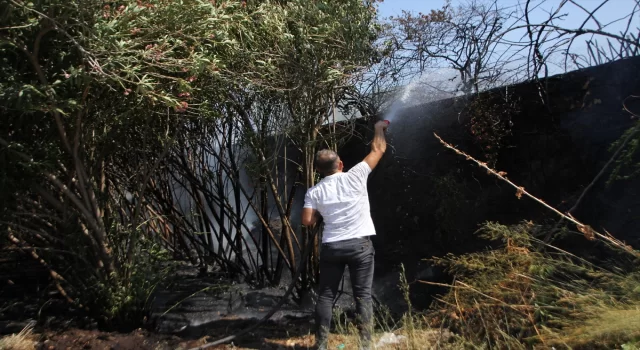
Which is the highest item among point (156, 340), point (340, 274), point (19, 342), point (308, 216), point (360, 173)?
point (360, 173)

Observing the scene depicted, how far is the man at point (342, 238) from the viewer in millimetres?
3738

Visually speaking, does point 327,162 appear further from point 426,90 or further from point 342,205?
point 426,90

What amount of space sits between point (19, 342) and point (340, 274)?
2470 millimetres

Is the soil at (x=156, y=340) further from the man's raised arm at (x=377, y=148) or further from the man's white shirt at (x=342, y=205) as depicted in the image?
the man's raised arm at (x=377, y=148)

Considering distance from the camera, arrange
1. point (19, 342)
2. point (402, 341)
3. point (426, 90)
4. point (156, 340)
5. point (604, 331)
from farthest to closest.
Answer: point (426, 90)
point (156, 340)
point (19, 342)
point (402, 341)
point (604, 331)

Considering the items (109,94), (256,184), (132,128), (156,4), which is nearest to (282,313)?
(256,184)

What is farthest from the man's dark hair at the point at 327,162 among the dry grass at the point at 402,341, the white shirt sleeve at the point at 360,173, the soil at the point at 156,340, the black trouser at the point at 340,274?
the soil at the point at 156,340

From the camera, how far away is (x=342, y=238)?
374 cm

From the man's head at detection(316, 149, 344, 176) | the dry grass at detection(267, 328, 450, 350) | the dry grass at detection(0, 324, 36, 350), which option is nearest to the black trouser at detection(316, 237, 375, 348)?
the dry grass at detection(267, 328, 450, 350)

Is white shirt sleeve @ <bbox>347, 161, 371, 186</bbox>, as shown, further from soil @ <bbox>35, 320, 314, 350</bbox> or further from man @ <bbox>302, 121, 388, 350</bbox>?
soil @ <bbox>35, 320, 314, 350</bbox>

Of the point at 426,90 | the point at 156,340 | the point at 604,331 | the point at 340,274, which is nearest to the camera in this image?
the point at 604,331

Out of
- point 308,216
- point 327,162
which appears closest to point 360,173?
point 327,162

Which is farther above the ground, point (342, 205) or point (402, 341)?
point (342, 205)

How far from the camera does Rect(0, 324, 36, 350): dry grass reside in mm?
3947
